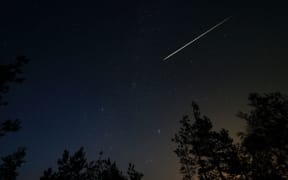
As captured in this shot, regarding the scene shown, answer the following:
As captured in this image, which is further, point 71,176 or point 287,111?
point 71,176

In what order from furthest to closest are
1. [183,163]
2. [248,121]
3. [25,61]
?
[183,163], [248,121], [25,61]

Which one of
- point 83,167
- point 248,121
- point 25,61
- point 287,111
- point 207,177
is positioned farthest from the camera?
point 83,167

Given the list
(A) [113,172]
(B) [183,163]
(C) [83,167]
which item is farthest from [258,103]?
(C) [83,167]

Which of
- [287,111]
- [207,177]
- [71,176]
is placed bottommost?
[207,177]

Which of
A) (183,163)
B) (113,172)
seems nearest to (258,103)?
(183,163)

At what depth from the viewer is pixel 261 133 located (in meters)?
25.1

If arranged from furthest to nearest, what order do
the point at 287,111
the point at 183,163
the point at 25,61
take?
the point at 183,163 < the point at 287,111 < the point at 25,61

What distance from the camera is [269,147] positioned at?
2488 centimetres

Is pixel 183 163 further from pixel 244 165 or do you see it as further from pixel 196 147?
pixel 244 165

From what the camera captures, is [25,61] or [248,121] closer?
[25,61]

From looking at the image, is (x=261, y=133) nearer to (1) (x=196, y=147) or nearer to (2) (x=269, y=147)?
(2) (x=269, y=147)

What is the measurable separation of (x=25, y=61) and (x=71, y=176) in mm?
21077

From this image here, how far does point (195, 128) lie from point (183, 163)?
623cm

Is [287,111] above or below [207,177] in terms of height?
above
